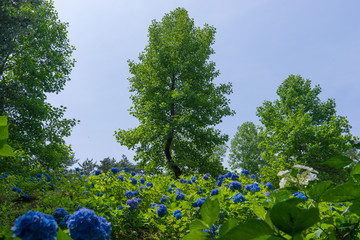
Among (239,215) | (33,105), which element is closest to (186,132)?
(33,105)

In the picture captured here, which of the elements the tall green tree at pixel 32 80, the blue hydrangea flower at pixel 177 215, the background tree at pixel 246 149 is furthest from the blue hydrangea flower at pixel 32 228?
the background tree at pixel 246 149

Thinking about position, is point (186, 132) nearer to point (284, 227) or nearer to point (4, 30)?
point (4, 30)

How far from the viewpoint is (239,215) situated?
2916 mm

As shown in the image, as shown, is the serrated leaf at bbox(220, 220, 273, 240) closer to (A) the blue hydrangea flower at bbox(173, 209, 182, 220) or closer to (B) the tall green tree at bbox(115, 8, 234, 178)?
(A) the blue hydrangea flower at bbox(173, 209, 182, 220)

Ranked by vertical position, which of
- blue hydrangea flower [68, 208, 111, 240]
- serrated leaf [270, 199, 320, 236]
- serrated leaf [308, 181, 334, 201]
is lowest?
serrated leaf [270, 199, 320, 236]

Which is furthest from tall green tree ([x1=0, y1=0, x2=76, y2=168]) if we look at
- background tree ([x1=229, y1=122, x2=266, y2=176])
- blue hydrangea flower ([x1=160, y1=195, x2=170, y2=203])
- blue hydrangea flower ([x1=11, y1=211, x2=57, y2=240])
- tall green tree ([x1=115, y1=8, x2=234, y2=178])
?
background tree ([x1=229, y1=122, x2=266, y2=176])

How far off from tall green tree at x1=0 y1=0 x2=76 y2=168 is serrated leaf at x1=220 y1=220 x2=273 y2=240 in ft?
36.6

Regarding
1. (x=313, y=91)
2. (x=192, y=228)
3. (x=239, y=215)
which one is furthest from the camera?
(x=313, y=91)

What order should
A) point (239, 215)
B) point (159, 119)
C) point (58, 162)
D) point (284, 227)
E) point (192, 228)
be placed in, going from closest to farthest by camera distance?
point (284, 227), point (192, 228), point (239, 215), point (58, 162), point (159, 119)

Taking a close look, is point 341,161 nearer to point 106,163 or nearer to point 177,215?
point 177,215

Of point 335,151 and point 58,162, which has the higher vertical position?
point 58,162

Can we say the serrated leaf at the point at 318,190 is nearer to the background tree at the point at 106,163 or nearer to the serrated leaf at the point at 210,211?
the serrated leaf at the point at 210,211

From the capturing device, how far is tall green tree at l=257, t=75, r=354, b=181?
15.4m

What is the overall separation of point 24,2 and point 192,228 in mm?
15756
